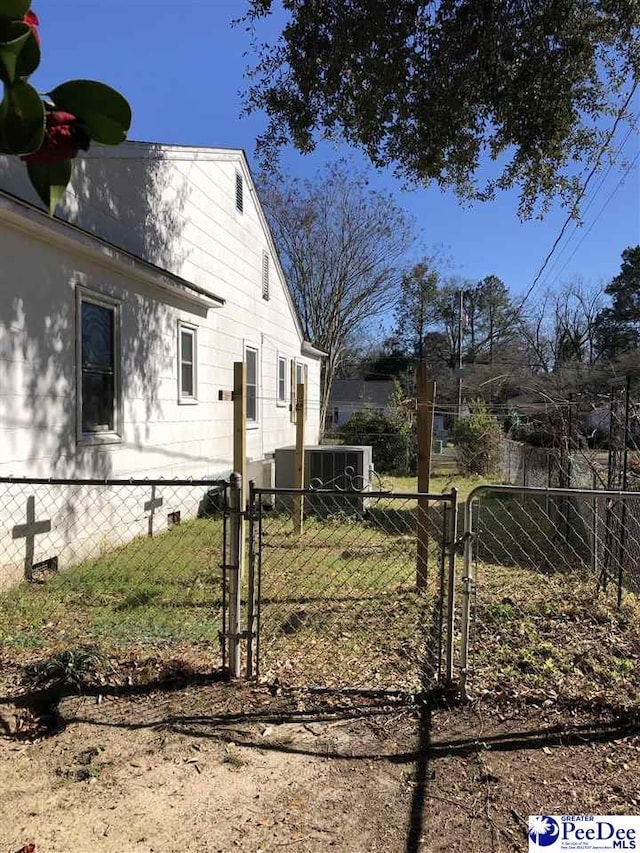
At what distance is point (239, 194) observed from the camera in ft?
37.0

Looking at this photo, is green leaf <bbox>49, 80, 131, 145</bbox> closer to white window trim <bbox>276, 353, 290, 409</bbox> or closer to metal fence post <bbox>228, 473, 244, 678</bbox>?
metal fence post <bbox>228, 473, 244, 678</bbox>

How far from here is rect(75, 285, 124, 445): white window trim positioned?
6.09m

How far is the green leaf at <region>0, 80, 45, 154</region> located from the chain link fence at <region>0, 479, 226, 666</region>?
2.51 metres

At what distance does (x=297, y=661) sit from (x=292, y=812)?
4.52ft

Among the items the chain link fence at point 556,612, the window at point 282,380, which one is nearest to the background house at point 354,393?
the window at point 282,380

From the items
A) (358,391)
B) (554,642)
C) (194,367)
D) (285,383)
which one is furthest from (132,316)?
(358,391)

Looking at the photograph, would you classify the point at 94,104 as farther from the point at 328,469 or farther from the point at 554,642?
the point at 328,469

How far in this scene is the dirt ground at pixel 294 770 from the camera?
217cm

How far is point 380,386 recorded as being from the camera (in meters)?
48.0

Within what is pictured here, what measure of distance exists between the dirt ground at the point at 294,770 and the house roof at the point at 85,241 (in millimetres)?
2881

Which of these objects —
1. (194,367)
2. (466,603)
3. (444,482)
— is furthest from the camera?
(444,482)

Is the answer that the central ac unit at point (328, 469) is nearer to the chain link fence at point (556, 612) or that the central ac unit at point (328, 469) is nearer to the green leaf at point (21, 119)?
the chain link fence at point (556, 612)

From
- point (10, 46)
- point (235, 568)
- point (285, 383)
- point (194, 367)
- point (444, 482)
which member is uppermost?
point (285, 383)

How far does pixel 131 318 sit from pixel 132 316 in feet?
0.12
